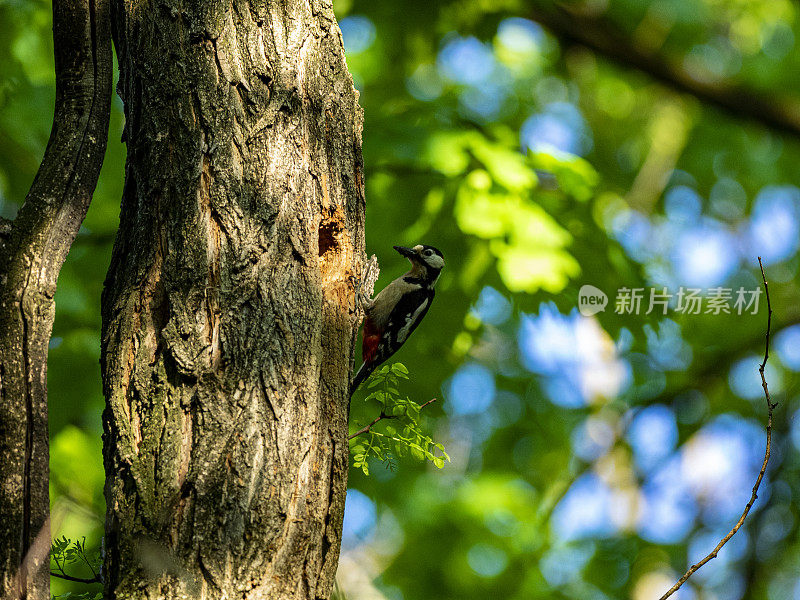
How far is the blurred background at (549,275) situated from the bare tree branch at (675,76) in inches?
0.8

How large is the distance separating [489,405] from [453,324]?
4.08 meters

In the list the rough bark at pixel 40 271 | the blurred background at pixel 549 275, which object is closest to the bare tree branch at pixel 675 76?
the blurred background at pixel 549 275

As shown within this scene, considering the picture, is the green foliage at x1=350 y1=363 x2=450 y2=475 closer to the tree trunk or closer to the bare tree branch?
the tree trunk

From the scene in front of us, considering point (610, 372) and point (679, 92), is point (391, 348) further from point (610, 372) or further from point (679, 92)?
point (610, 372)

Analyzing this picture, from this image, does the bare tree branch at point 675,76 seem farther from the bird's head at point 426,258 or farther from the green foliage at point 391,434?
the green foliage at point 391,434

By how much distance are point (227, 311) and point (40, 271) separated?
541 millimetres

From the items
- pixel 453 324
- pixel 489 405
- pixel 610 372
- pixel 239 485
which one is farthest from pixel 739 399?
pixel 239 485

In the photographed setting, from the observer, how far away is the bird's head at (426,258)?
4363 millimetres

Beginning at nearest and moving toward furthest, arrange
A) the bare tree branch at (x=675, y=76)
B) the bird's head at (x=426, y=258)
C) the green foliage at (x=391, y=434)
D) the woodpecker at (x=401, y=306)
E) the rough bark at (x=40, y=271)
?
the rough bark at (x=40, y=271)
the green foliage at (x=391, y=434)
the bird's head at (x=426, y=258)
the woodpecker at (x=401, y=306)
the bare tree branch at (x=675, y=76)

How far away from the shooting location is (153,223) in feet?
7.05

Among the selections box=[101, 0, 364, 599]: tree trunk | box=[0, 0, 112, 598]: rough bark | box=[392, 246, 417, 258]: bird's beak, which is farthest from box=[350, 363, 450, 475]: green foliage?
box=[392, 246, 417, 258]: bird's beak

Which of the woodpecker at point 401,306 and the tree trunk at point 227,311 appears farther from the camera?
the woodpecker at point 401,306

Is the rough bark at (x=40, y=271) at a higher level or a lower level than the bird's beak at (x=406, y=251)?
lower

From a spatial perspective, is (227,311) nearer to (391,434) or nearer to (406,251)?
(391,434)
